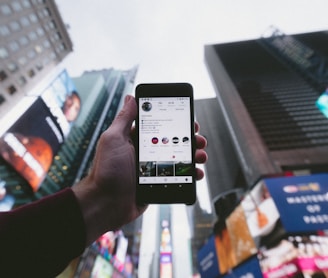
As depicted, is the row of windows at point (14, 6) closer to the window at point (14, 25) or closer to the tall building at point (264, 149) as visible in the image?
the window at point (14, 25)

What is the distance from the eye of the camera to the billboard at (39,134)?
82.2 ft

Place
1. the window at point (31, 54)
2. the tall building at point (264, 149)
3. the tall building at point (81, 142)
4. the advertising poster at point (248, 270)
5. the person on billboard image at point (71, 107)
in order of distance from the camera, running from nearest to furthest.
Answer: the advertising poster at point (248, 270) → the tall building at point (264, 149) → the person on billboard image at point (71, 107) → the window at point (31, 54) → the tall building at point (81, 142)

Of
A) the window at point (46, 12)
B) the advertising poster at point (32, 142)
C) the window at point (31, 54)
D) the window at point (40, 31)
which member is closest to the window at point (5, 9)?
the window at point (31, 54)

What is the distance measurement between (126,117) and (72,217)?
1.49m

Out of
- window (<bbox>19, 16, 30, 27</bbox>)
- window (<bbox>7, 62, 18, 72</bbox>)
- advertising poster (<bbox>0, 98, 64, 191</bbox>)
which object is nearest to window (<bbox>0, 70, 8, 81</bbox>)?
window (<bbox>7, 62, 18, 72</bbox>)

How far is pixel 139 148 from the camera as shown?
2.88m

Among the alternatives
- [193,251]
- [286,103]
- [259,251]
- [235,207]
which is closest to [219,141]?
[286,103]

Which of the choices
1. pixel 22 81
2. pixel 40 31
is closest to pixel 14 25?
pixel 40 31

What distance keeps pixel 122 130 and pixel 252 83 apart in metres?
77.9

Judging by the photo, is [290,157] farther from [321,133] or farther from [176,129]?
[176,129]

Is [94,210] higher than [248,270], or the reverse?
[248,270]

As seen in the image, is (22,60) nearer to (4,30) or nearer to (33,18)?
(4,30)

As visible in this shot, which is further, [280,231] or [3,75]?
[3,75]

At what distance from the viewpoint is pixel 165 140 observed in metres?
2.98
